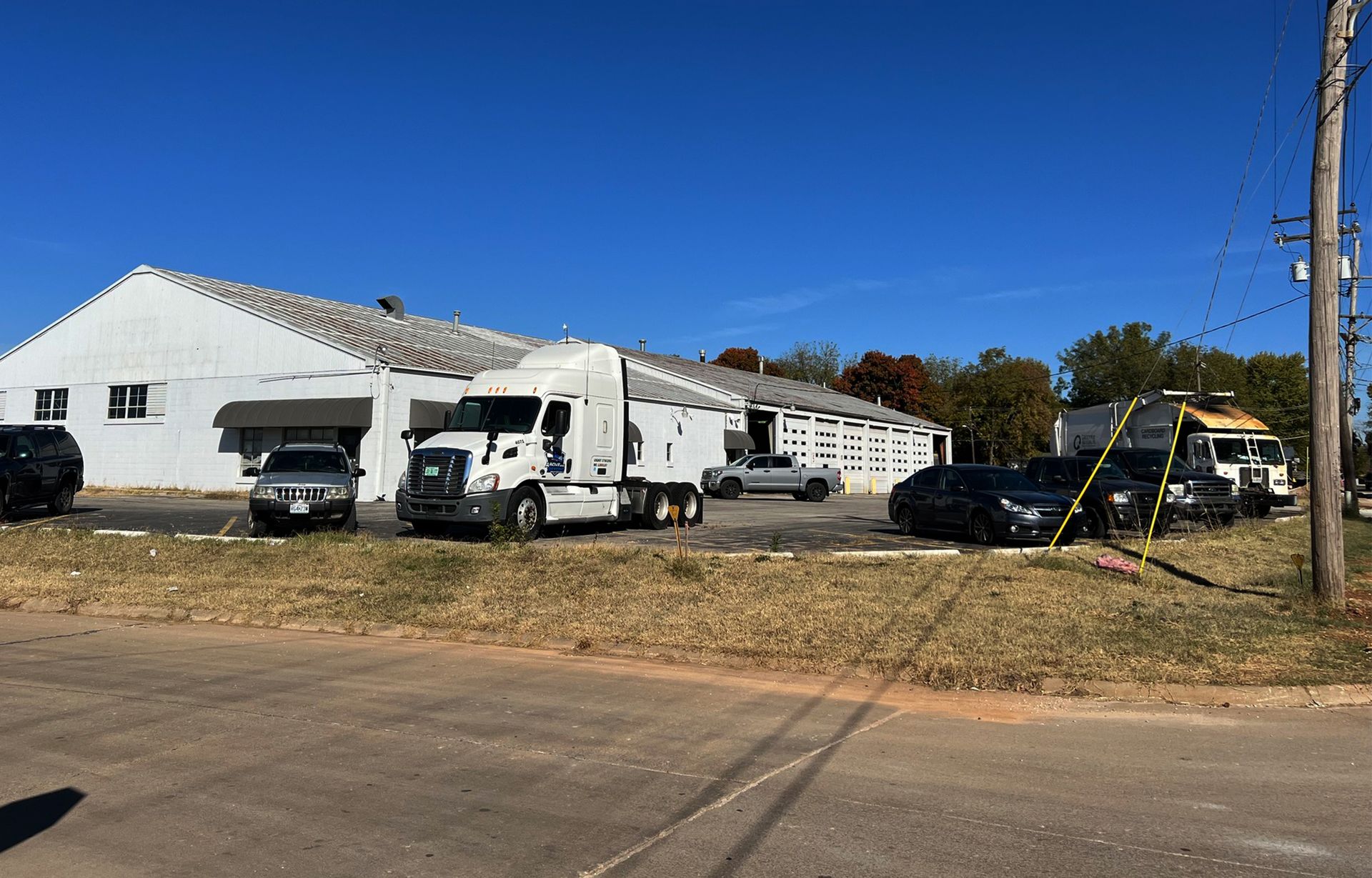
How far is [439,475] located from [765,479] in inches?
877

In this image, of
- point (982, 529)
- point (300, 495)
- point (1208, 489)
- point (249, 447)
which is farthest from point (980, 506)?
point (249, 447)

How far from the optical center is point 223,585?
38.8 feet

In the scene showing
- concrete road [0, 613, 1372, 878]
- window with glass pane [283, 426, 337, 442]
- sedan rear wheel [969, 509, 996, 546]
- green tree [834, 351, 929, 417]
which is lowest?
concrete road [0, 613, 1372, 878]

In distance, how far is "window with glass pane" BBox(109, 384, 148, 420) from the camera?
35469 millimetres

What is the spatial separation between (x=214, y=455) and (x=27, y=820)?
31515 mm

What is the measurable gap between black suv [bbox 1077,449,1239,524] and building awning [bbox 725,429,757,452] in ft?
68.6

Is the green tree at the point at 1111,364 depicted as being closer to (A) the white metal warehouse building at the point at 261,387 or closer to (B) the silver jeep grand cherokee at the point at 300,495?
(A) the white metal warehouse building at the point at 261,387

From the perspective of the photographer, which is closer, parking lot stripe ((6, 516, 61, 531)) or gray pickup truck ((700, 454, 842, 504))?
parking lot stripe ((6, 516, 61, 531))

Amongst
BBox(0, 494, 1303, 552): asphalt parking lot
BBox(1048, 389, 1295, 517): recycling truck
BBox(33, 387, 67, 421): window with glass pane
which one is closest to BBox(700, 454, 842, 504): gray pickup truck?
BBox(0, 494, 1303, 552): asphalt parking lot

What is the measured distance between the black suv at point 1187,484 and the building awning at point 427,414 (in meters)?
19.7

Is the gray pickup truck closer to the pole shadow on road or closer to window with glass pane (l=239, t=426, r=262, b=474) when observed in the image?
window with glass pane (l=239, t=426, r=262, b=474)

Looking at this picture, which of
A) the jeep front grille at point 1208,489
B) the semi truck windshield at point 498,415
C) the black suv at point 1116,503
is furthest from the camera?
the jeep front grille at point 1208,489

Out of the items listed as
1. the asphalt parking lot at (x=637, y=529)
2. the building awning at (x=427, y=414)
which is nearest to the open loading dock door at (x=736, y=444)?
the asphalt parking lot at (x=637, y=529)

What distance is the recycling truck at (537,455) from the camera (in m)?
15.3
